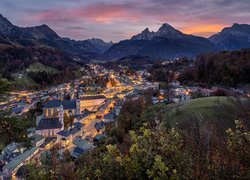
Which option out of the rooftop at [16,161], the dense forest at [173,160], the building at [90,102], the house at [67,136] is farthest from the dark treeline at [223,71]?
the dense forest at [173,160]

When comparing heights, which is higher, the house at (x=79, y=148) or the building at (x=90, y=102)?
the house at (x=79, y=148)

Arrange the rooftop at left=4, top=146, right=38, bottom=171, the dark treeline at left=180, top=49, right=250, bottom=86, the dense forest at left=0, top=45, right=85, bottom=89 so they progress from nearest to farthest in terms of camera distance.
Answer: the rooftop at left=4, top=146, right=38, bottom=171, the dark treeline at left=180, top=49, right=250, bottom=86, the dense forest at left=0, top=45, right=85, bottom=89

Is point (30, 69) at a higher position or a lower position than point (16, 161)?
higher

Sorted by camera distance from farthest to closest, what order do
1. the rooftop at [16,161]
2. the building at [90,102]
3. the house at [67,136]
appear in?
the building at [90,102] → the house at [67,136] → the rooftop at [16,161]

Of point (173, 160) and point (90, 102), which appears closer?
point (173, 160)

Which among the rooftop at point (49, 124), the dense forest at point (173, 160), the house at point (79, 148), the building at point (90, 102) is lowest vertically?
the building at point (90, 102)

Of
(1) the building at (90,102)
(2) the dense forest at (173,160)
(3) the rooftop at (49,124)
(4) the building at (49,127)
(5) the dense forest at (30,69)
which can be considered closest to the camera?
(2) the dense forest at (173,160)

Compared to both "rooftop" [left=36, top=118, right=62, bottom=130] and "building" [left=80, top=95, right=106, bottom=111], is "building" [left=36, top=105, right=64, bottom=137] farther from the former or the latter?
"building" [left=80, top=95, right=106, bottom=111]

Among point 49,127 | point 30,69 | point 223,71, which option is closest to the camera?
point 49,127

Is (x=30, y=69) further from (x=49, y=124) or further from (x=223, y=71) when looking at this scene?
(x=223, y=71)

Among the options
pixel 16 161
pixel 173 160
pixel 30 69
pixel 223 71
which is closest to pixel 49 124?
pixel 16 161

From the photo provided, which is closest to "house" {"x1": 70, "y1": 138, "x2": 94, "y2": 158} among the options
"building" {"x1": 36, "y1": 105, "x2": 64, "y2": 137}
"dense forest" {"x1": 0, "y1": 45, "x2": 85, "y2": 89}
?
"building" {"x1": 36, "y1": 105, "x2": 64, "y2": 137}

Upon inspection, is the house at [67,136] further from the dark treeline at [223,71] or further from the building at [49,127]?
the dark treeline at [223,71]

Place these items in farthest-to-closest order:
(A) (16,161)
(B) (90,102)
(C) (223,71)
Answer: (B) (90,102) → (C) (223,71) → (A) (16,161)
